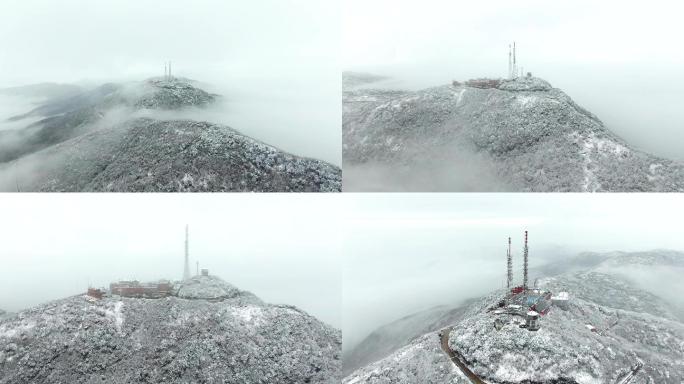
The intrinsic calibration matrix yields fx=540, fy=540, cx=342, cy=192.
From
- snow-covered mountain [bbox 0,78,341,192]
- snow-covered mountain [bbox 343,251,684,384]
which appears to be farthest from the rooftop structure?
snow-covered mountain [bbox 343,251,684,384]

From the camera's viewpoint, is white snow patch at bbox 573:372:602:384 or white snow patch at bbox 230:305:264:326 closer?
white snow patch at bbox 573:372:602:384

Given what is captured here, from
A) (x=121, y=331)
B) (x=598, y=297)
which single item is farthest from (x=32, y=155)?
(x=598, y=297)

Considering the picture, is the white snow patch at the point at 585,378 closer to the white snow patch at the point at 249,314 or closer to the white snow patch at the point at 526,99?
the white snow patch at the point at 526,99

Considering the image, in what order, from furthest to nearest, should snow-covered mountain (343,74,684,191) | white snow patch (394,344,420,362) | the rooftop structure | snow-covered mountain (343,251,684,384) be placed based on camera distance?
the rooftop structure, white snow patch (394,344,420,362), snow-covered mountain (343,251,684,384), snow-covered mountain (343,74,684,191)

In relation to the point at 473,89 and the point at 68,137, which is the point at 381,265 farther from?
the point at 68,137

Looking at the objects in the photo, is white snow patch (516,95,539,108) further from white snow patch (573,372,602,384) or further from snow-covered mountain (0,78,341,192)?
white snow patch (573,372,602,384)

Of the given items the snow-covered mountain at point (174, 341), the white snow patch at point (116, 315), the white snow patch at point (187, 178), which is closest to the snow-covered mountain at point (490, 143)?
the white snow patch at point (187, 178)

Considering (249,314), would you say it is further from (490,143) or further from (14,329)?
(490,143)

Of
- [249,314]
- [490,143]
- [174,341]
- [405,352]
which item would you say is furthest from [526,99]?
[174,341]
